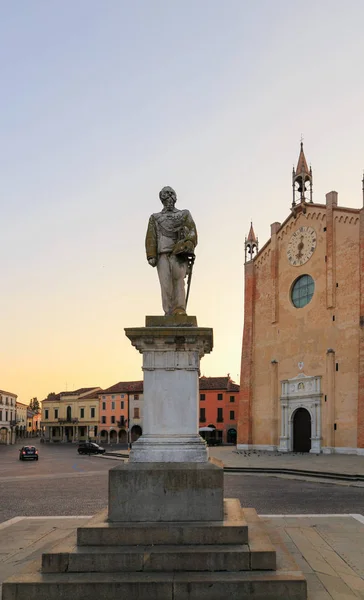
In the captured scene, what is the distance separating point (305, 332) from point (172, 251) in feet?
103

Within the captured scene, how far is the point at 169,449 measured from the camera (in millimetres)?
6211

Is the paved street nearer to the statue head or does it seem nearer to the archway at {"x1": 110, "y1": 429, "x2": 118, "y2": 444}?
the statue head

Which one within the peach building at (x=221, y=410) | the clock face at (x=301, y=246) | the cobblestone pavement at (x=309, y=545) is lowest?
the peach building at (x=221, y=410)

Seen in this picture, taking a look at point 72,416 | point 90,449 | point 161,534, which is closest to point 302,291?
point 90,449

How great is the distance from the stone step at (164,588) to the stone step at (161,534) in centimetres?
51

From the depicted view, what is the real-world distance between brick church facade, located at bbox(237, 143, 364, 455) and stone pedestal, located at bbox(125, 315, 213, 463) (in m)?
27.5

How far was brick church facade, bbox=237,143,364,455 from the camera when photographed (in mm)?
33312

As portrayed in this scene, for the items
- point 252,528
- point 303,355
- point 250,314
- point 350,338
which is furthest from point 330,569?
point 250,314

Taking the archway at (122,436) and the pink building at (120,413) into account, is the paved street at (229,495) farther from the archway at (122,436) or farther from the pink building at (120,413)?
the archway at (122,436)

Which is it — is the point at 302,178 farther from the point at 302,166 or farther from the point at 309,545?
the point at 309,545

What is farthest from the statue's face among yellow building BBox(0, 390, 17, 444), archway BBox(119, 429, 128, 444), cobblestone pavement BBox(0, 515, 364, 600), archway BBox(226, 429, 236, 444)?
yellow building BBox(0, 390, 17, 444)

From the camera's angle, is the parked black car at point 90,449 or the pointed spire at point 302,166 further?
the parked black car at point 90,449

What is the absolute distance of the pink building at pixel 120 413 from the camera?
78.2 m

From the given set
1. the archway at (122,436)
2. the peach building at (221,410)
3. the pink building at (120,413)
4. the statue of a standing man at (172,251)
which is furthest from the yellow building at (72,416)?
the statue of a standing man at (172,251)
